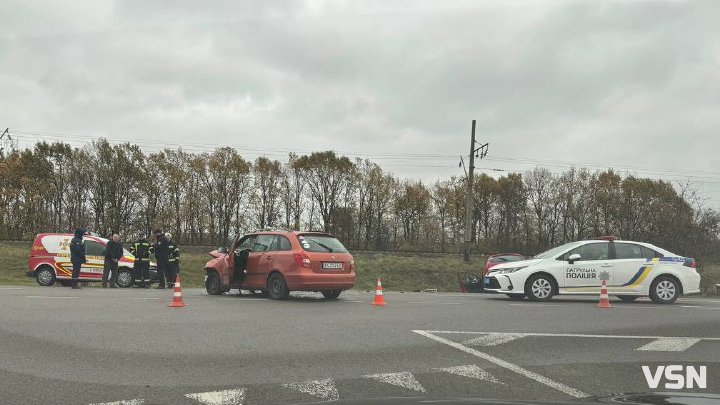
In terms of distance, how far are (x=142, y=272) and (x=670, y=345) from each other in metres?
16.5

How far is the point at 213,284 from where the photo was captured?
1594 cm

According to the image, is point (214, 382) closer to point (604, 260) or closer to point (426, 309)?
point (426, 309)

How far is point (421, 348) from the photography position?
24.5ft

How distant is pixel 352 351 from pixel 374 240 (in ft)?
194

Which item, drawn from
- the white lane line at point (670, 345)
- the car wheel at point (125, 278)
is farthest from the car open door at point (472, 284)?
the white lane line at point (670, 345)

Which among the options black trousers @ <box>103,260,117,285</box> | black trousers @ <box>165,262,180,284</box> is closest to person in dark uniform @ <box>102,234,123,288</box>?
black trousers @ <box>103,260,117,285</box>

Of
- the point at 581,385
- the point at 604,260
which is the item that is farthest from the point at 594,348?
the point at 604,260

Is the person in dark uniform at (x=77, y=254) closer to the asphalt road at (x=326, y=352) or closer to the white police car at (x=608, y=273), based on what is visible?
the asphalt road at (x=326, y=352)

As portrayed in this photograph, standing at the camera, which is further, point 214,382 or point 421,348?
point 421,348

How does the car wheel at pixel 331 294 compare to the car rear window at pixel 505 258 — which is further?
the car rear window at pixel 505 258

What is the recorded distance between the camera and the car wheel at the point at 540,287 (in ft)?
48.7

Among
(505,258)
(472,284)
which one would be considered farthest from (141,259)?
(505,258)

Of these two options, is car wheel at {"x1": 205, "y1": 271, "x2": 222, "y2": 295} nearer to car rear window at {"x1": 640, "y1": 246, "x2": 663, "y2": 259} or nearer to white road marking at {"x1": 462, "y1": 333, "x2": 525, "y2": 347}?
white road marking at {"x1": 462, "y1": 333, "x2": 525, "y2": 347}

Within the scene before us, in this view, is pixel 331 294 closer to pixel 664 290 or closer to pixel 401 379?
pixel 664 290
